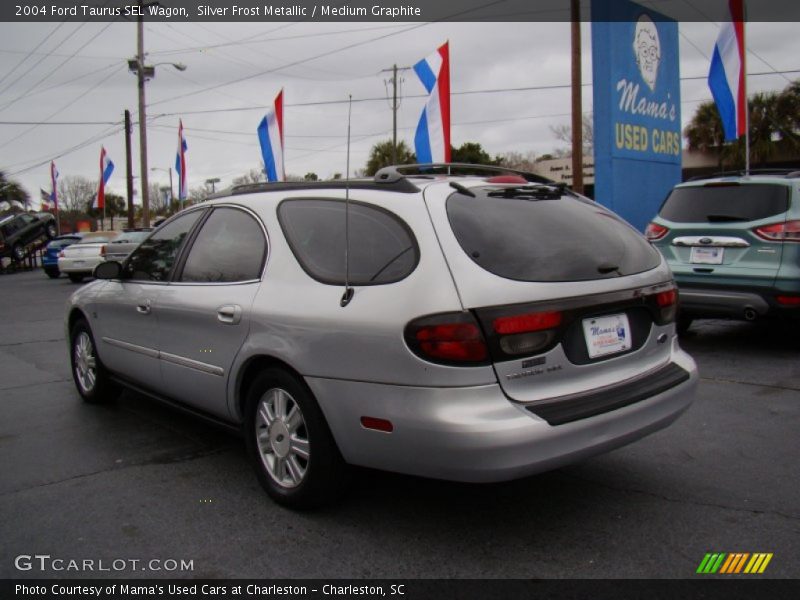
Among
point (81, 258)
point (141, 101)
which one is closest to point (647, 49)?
point (81, 258)

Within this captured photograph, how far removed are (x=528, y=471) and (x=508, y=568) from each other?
412mm

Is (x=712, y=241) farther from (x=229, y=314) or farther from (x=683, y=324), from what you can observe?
(x=229, y=314)

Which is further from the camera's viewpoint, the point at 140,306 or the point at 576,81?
the point at 576,81

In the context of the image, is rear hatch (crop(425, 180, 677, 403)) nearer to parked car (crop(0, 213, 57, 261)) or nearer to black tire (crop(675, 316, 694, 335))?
black tire (crop(675, 316, 694, 335))

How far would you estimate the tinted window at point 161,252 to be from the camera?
4.36 m

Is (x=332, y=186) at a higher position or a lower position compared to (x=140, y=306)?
higher

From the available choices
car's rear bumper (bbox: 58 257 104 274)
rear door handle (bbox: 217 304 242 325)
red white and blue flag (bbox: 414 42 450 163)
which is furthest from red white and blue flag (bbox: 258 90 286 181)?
rear door handle (bbox: 217 304 242 325)

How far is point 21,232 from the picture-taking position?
1131 inches

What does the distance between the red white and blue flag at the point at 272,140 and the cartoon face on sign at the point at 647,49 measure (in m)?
7.30

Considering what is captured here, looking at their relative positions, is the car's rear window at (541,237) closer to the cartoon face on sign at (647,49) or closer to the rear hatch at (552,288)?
the rear hatch at (552,288)

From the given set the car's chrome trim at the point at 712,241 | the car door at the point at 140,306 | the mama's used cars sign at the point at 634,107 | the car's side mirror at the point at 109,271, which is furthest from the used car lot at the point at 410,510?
the mama's used cars sign at the point at 634,107

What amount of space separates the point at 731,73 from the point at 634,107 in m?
1.89

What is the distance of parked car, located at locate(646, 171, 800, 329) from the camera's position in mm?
6367
